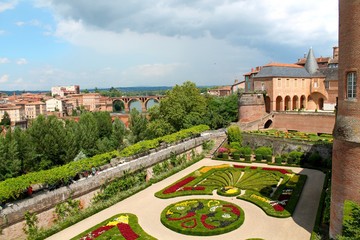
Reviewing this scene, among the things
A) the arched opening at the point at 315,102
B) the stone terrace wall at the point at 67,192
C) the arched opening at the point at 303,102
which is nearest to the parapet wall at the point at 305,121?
the arched opening at the point at 303,102

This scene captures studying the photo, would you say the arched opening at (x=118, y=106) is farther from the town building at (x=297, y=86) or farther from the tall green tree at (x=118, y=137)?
the town building at (x=297, y=86)

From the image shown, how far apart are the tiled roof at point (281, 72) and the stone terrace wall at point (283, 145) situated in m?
13.1

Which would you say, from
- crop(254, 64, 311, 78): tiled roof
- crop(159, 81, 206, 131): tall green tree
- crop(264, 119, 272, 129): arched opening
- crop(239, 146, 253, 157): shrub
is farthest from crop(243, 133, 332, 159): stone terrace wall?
crop(254, 64, 311, 78): tiled roof

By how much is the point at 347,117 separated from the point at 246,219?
31.7ft

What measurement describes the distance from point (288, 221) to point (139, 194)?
1253 centimetres

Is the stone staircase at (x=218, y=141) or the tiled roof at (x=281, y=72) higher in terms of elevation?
the tiled roof at (x=281, y=72)

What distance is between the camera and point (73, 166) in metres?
24.4

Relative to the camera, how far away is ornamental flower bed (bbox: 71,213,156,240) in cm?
1917

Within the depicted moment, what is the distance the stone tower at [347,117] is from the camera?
47.6 ft

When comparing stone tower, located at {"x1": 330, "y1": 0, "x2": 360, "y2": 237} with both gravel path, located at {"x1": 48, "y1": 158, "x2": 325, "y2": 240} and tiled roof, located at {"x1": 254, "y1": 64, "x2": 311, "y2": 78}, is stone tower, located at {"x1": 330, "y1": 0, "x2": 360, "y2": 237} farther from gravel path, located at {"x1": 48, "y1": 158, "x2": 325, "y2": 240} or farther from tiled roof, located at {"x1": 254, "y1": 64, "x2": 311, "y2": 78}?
tiled roof, located at {"x1": 254, "y1": 64, "x2": 311, "y2": 78}

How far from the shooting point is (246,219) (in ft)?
68.5

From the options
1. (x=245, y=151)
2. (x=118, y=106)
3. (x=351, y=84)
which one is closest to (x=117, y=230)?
(x=351, y=84)

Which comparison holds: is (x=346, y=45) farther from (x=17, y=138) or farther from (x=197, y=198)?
(x=17, y=138)

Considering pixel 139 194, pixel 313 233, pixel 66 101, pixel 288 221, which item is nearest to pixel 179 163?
pixel 139 194
